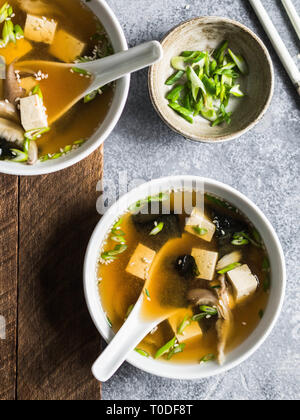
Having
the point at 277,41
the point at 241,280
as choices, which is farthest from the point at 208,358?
the point at 277,41

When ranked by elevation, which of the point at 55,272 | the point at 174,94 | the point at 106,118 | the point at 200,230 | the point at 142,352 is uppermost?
the point at 106,118

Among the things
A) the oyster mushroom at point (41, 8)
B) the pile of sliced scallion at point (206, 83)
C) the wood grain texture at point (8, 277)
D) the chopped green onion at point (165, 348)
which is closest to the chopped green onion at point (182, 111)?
the pile of sliced scallion at point (206, 83)

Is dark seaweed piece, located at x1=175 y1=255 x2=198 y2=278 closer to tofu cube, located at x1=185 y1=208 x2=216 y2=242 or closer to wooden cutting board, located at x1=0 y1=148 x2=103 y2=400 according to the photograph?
tofu cube, located at x1=185 y1=208 x2=216 y2=242

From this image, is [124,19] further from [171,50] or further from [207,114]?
[207,114]

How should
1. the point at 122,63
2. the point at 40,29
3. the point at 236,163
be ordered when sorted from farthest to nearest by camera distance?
the point at 236,163, the point at 40,29, the point at 122,63

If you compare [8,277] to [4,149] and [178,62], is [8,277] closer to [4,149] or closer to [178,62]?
[4,149]

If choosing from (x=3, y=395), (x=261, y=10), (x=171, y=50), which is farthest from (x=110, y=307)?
(x=261, y=10)
